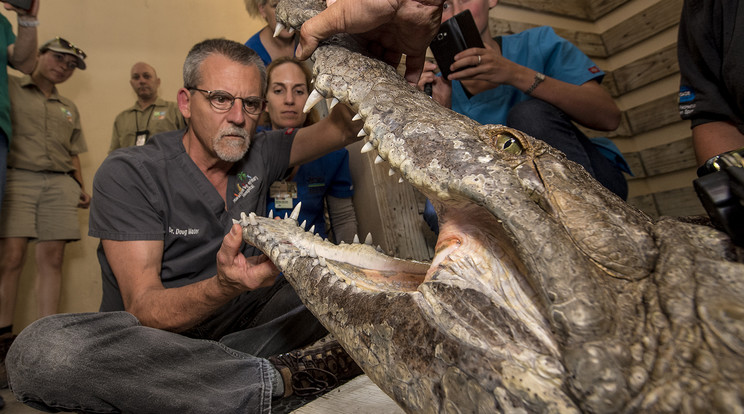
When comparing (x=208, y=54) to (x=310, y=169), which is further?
(x=310, y=169)

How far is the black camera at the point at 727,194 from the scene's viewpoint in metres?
0.67

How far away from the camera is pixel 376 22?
127cm

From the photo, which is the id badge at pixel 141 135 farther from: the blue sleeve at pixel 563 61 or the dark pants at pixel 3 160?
the blue sleeve at pixel 563 61

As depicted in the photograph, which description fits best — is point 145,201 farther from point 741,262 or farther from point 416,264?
point 741,262

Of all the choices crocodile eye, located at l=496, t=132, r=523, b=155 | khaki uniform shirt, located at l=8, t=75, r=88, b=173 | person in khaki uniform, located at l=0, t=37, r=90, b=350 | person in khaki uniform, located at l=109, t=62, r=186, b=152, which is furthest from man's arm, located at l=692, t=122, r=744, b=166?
khaki uniform shirt, located at l=8, t=75, r=88, b=173

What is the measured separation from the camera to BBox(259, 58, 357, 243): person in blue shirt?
310 centimetres

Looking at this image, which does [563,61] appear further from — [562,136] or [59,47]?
[59,47]

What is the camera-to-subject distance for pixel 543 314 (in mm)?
802

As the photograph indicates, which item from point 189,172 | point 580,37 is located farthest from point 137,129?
point 580,37

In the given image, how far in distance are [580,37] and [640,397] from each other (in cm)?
561

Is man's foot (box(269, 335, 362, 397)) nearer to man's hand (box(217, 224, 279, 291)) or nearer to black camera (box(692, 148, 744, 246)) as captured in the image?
man's hand (box(217, 224, 279, 291))

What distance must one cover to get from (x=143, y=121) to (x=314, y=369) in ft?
15.8

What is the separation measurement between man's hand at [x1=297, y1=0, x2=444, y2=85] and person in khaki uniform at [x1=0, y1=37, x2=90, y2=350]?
380 cm

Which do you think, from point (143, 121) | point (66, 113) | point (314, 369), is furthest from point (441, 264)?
point (143, 121)
